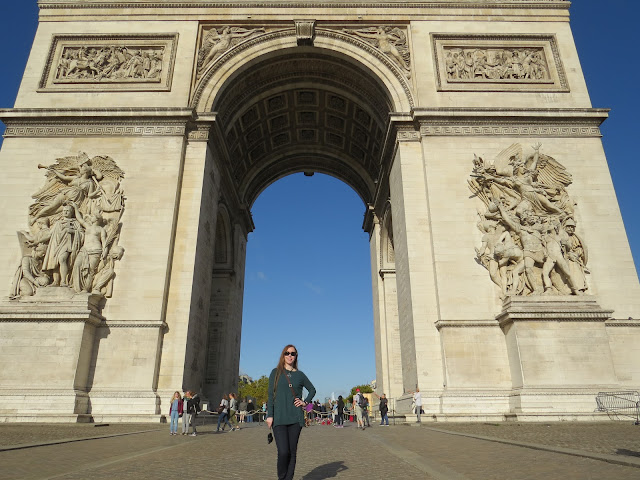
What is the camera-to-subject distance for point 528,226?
14.6 metres

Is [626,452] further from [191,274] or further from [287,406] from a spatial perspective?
[191,274]

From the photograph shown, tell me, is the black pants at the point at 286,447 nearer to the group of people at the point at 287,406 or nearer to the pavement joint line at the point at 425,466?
the group of people at the point at 287,406

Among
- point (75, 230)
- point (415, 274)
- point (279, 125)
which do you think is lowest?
point (415, 274)

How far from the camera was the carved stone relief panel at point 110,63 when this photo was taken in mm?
17812

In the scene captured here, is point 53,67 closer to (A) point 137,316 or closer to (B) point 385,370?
(A) point 137,316

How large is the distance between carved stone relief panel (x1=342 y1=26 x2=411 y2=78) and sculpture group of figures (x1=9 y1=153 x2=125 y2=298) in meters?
11.7

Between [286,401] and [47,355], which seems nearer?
[286,401]

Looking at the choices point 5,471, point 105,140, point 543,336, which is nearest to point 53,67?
point 105,140

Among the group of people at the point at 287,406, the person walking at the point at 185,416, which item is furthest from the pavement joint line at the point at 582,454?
the person walking at the point at 185,416

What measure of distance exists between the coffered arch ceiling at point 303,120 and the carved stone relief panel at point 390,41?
46.8 inches

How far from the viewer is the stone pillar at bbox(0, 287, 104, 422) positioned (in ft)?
39.9

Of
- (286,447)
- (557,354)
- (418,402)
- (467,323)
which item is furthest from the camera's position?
(467,323)

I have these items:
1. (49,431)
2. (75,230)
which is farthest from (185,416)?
(75,230)

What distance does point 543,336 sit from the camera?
42.3 feet
